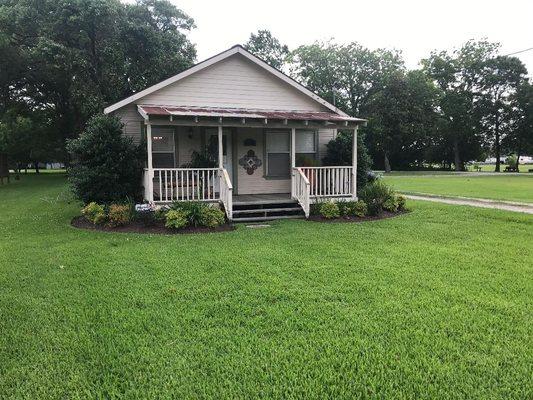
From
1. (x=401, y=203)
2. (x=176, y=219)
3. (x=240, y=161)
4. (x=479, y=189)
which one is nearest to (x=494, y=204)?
(x=401, y=203)

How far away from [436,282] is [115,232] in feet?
23.4

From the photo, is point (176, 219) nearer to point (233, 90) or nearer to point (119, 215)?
point (119, 215)

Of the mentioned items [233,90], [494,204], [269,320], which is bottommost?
[269,320]

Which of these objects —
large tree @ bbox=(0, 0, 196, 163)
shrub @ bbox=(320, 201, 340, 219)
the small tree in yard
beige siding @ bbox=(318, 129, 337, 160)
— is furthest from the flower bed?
large tree @ bbox=(0, 0, 196, 163)

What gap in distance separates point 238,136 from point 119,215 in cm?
A: 503

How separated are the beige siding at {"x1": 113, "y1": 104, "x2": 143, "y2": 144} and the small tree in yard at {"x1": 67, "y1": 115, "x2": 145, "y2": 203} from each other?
0.57 m

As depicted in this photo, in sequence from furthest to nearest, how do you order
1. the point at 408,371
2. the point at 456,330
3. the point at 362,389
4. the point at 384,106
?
the point at 384,106 → the point at 456,330 → the point at 408,371 → the point at 362,389

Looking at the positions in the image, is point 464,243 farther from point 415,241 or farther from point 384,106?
point 384,106

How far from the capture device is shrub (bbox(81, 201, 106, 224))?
10102 millimetres

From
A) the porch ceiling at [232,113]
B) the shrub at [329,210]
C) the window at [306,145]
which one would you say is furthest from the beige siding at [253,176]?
the shrub at [329,210]

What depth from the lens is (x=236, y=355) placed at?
3.49 m

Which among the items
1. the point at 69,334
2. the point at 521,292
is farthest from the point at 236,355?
the point at 521,292

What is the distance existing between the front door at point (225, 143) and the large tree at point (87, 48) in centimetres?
1167

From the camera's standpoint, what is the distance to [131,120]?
40.4ft
